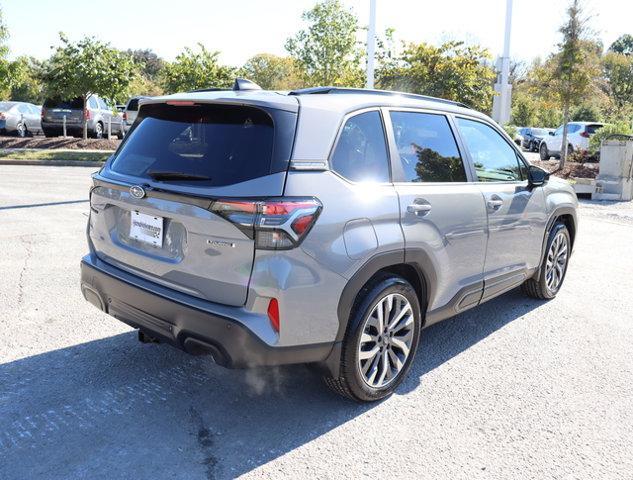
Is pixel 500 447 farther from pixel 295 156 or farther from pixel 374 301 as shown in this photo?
pixel 295 156

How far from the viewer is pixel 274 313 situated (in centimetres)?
278

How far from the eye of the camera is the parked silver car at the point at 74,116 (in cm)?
2258

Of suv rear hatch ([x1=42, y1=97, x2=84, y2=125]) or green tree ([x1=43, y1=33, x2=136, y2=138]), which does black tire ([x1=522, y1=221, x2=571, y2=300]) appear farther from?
suv rear hatch ([x1=42, y1=97, x2=84, y2=125])

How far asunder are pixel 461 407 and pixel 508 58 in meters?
14.1

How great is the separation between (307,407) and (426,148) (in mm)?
1810

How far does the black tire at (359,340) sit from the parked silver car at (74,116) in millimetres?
20411

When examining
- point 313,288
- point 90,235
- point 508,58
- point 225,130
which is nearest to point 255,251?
point 313,288

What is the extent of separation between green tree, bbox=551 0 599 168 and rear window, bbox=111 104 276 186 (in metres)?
17.6

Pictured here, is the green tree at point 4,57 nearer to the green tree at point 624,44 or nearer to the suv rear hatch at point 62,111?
the suv rear hatch at point 62,111

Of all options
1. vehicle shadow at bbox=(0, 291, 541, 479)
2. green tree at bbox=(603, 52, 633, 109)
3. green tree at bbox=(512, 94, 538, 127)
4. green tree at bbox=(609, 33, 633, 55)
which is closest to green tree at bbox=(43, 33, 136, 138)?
vehicle shadow at bbox=(0, 291, 541, 479)

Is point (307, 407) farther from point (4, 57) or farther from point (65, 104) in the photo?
point (65, 104)

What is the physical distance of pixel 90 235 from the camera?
3.63 m

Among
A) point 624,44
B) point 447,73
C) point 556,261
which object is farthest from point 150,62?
point 624,44

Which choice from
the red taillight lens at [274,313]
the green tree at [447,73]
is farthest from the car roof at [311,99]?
the green tree at [447,73]
